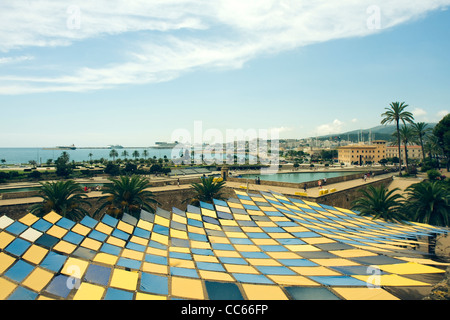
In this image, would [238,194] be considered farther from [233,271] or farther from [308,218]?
[233,271]

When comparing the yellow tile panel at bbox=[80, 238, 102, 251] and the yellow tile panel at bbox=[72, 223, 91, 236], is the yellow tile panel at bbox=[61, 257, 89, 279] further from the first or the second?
the yellow tile panel at bbox=[72, 223, 91, 236]

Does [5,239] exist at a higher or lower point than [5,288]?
Answer: higher

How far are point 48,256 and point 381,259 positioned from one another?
616 inches

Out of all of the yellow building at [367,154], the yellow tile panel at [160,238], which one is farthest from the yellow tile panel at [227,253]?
the yellow building at [367,154]

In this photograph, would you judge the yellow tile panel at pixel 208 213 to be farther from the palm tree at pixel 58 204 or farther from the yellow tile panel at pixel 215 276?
the palm tree at pixel 58 204

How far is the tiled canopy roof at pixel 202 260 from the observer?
10.8 meters

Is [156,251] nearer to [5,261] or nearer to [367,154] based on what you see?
[5,261]

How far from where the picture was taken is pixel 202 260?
47.5 feet

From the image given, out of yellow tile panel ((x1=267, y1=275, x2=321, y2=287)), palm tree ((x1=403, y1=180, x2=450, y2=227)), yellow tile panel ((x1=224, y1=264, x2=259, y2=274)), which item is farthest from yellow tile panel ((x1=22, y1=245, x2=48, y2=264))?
palm tree ((x1=403, y1=180, x2=450, y2=227))

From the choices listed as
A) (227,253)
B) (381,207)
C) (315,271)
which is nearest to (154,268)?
(227,253)

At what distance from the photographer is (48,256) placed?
494 inches
